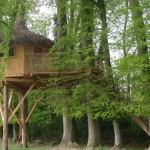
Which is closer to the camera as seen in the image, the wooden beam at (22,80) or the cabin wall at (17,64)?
the cabin wall at (17,64)

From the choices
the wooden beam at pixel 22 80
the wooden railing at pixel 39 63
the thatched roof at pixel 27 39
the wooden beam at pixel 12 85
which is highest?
the thatched roof at pixel 27 39

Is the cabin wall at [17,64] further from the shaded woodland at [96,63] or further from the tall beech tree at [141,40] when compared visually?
the tall beech tree at [141,40]

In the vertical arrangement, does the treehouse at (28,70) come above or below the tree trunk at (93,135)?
above

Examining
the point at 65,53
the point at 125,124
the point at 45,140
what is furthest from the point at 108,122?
the point at 65,53

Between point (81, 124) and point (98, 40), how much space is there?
998 centimetres

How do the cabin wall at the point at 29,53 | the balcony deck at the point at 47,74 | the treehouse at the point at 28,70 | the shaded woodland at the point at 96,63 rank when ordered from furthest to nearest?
the cabin wall at the point at 29,53
the treehouse at the point at 28,70
the balcony deck at the point at 47,74
the shaded woodland at the point at 96,63

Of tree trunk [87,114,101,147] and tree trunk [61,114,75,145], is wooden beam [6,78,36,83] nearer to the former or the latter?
tree trunk [61,114,75,145]

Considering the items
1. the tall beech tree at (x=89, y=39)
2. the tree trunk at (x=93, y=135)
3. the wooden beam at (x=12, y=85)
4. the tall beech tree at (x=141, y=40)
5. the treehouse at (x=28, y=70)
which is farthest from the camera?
the wooden beam at (x=12, y=85)

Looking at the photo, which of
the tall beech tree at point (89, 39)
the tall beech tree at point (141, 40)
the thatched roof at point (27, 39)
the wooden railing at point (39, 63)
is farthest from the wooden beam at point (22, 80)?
the tall beech tree at point (141, 40)

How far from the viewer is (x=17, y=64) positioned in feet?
56.0

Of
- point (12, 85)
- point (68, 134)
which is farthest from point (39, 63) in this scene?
point (68, 134)

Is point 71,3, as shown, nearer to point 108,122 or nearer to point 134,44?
point 134,44

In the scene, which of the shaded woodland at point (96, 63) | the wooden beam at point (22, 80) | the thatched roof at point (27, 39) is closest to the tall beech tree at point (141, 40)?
the shaded woodland at point (96, 63)

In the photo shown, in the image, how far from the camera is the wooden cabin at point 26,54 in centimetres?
1597
